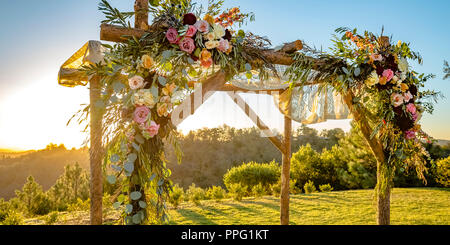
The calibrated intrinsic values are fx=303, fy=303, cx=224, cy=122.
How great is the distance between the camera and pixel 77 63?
296 centimetres

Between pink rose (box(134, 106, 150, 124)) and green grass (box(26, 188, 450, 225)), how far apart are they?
284 centimetres

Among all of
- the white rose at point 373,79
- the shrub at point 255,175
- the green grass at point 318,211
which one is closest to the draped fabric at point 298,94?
the white rose at point 373,79

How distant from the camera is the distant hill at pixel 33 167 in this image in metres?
7.28

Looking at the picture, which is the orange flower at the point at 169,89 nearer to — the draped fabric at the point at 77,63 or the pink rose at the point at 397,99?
the draped fabric at the point at 77,63

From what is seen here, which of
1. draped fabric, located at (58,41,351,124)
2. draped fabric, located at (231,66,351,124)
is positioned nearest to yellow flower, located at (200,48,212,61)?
draped fabric, located at (58,41,351,124)

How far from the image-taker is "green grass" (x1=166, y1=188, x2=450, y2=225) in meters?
4.99

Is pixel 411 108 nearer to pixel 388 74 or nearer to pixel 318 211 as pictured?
pixel 388 74

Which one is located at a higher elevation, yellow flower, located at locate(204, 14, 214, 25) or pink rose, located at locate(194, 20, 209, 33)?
yellow flower, located at locate(204, 14, 214, 25)

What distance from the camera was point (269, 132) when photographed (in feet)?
14.4

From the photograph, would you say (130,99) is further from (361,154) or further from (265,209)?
(361,154)

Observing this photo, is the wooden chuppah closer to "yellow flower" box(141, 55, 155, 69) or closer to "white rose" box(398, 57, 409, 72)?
"yellow flower" box(141, 55, 155, 69)

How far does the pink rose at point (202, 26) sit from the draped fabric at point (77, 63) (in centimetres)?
105
